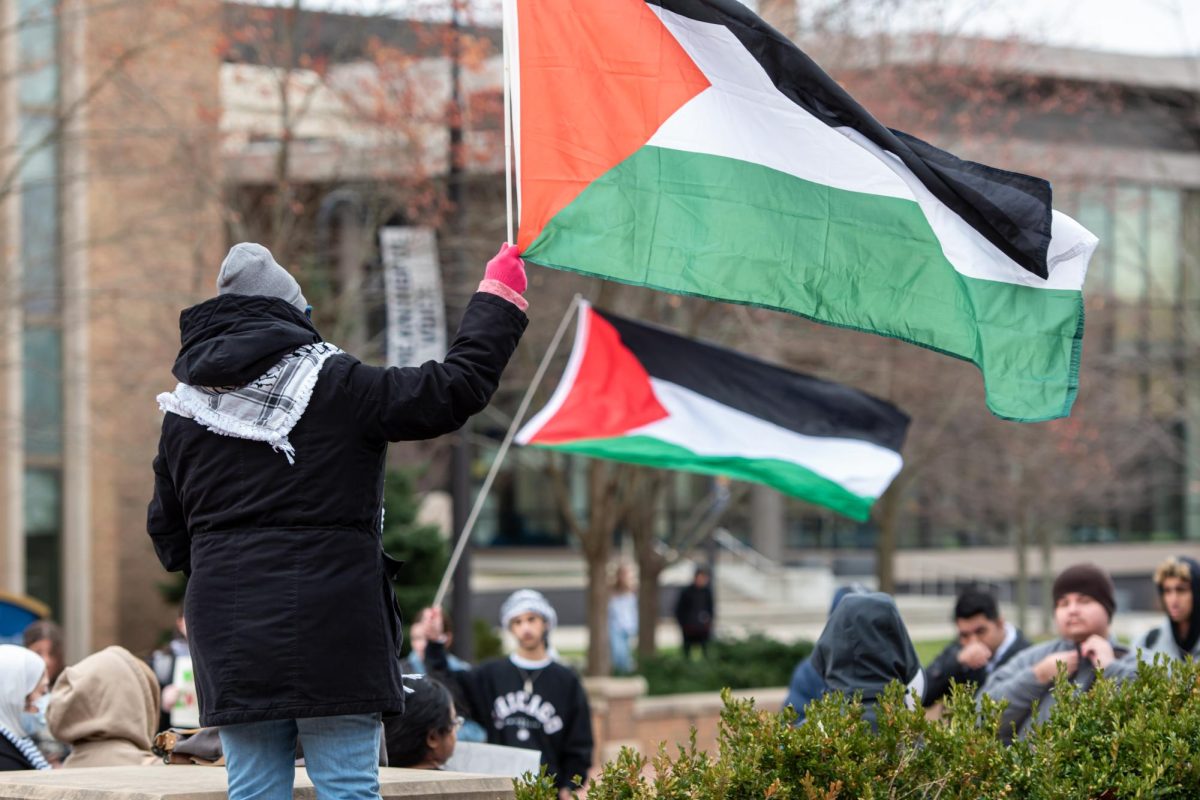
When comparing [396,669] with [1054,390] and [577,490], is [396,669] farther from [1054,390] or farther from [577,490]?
[577,490]

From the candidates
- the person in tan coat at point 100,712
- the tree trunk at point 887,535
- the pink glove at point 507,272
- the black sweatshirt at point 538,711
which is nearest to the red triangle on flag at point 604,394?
the black sweatshirt at point 538,711

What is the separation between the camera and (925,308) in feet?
20.7

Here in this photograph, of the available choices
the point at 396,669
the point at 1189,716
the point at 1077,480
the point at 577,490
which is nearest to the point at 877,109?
the point at 1189,716

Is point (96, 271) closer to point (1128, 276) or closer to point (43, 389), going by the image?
point (43, 389)

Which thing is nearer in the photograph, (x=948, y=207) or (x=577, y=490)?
(x=948, y=207)

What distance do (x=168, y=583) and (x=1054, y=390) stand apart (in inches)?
678

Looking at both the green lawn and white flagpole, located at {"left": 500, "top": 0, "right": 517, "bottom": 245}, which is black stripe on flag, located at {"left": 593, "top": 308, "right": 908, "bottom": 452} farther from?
the green lawn

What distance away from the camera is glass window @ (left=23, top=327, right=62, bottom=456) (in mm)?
20547

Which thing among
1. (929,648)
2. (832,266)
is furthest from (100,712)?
(929,648)

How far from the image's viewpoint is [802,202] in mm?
6285

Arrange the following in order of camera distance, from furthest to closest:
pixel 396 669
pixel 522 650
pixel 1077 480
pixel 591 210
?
pixel 1077 480 → pixel 522 650 → pixel 591 210 → pixel 396 669

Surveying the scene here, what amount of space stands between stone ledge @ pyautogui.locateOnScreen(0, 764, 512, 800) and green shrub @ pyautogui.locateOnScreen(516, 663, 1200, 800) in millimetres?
204

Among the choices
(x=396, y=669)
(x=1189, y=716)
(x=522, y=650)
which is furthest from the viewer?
(x=522, y=650)

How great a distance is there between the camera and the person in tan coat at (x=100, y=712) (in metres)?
5.98
